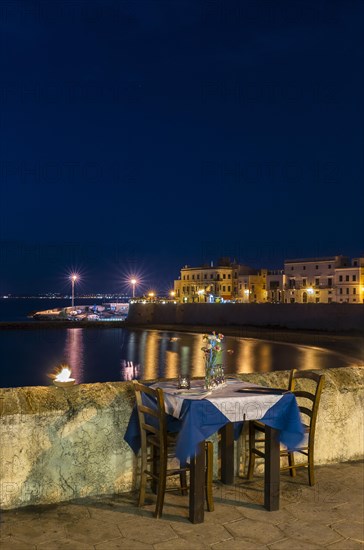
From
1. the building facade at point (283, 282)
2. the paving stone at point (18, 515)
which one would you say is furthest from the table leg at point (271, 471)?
the building facade at point (283, 282)

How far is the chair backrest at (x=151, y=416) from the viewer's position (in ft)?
15.6

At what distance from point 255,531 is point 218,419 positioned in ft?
3.04

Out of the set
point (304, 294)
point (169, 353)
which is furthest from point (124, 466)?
point (304, 294)

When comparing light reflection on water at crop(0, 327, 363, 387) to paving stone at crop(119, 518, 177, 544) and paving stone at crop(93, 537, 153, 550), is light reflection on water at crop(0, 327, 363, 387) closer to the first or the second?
paving stone at crop(119, 518, 177, 544)

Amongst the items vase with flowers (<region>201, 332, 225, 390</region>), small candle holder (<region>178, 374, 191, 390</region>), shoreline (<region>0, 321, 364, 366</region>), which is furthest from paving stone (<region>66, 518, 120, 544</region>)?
shoreline (<region>0, 321, 364, 366</region>)

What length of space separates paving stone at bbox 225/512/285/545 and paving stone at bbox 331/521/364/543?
50 cm

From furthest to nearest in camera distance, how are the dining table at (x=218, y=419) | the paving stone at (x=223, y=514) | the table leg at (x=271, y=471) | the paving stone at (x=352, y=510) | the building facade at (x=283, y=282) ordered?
the building facade at (x=283, y=282)
the table leg at (x=271, y=471)
the paving stone at (x=352, y=510)
the paving stone at (x=223, y=514)
the dining table at (x=218, y=419)

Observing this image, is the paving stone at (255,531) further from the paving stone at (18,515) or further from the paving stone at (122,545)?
the paving stone at (18,515)

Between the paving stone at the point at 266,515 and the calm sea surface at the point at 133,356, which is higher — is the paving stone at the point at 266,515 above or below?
above

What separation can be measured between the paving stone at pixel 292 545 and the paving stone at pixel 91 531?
48.3 inches

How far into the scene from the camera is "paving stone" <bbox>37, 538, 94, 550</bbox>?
411 cm

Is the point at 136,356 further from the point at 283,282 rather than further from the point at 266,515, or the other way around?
the point at 283,282

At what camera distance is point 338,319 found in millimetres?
60969

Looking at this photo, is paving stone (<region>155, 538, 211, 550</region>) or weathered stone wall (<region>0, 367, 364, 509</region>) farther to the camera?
weathered stone wall (<region>0, 367, 364, 509</region>)
